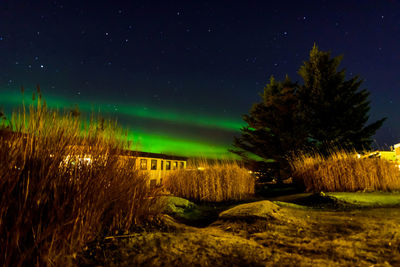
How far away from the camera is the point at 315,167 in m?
7.68

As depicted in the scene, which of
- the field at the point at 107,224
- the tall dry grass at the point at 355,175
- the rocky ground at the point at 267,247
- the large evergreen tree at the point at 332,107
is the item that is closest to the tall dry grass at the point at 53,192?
the field at the point at 107,224

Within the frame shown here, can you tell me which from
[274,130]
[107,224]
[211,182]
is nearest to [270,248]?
[107,224]

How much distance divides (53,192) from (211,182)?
20.2 feet

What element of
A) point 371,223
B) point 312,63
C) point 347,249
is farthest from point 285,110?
point 347,249

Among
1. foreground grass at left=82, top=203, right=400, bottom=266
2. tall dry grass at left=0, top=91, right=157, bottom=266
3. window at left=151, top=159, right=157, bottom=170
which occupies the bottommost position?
foreground grass at left=82, top=203, right=400, bottom=266

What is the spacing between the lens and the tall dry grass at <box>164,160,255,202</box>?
24.9ft

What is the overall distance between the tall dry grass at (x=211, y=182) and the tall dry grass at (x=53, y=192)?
5.14 meters

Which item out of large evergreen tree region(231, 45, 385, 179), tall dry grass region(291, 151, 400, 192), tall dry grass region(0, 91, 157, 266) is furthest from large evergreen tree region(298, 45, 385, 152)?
tall dry grass region(0, 91, 157, 266)

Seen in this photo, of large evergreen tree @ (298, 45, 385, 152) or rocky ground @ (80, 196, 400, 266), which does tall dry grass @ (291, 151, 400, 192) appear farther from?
large evergreen tree @ (298, 45, 385, 152)

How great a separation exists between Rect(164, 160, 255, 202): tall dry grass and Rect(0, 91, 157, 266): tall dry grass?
16.9 feet

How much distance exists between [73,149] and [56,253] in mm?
973

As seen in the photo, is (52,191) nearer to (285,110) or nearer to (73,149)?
(73,149)

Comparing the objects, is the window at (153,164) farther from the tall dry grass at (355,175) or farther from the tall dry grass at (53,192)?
the tall dry grass at (53,192)

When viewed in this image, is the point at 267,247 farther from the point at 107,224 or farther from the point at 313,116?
the point at 313,116
